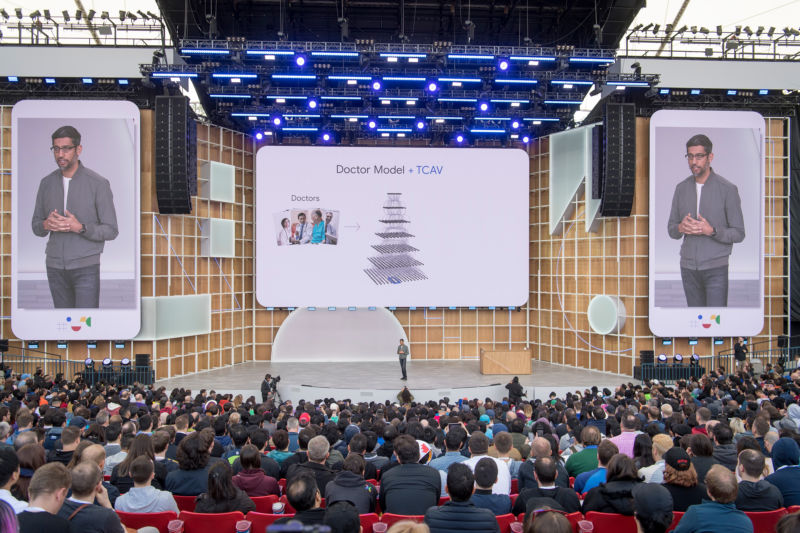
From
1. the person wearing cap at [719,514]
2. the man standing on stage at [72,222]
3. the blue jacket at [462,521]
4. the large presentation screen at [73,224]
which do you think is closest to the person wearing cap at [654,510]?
the person wearing cap at [719,514]

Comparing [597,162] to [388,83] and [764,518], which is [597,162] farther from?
[764,518]

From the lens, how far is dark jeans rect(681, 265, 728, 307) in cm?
2294

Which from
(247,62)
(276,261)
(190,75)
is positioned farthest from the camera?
(276,261)

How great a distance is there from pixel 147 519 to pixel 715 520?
4.46 metres

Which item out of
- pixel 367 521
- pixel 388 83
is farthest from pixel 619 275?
pixel 367 521

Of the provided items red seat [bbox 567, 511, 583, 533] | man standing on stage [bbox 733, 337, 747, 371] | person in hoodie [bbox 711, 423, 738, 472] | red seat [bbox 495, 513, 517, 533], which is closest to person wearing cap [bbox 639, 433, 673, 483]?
person in hoodie [bbox 711, 423, 738, 472]

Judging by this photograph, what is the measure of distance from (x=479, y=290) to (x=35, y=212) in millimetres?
16898

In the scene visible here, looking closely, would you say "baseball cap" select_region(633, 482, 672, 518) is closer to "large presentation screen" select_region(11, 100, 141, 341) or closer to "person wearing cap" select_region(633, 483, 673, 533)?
"person wearing cap" select_region(633, 483, 673, 533)

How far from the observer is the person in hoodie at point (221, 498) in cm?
539

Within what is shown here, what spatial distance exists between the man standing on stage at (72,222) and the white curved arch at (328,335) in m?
7.92

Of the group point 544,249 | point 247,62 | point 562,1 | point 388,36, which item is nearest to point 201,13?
point 247,62

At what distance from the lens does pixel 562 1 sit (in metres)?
26.4

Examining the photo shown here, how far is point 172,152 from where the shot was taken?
837 inches

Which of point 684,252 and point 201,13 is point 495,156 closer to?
point 684,252
